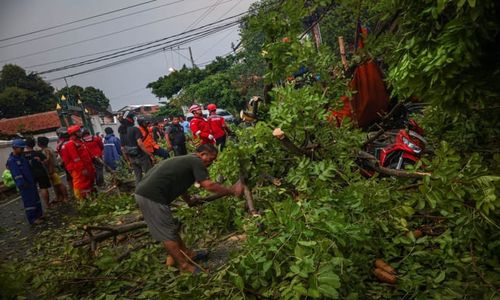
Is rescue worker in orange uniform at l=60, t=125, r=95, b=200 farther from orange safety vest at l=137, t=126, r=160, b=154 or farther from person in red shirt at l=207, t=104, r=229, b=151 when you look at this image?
person in red shirt at l=207, t=104, r=229, b=151

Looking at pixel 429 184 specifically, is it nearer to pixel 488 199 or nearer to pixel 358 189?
pixel 488 199

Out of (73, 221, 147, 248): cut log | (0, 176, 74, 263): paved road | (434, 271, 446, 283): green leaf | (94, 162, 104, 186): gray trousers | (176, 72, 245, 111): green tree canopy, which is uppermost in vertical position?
(176, 72, 245, 111): green tree canopy

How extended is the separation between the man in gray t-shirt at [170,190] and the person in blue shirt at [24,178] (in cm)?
465

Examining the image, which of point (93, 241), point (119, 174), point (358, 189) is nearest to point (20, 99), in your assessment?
point (119, 174)

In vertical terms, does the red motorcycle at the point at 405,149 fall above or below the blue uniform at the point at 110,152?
below

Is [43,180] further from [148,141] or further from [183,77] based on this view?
[183,77]

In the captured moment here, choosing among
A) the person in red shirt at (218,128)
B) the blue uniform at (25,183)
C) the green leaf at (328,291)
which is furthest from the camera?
the person in red shirt at (218,128)

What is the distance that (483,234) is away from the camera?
2199mm

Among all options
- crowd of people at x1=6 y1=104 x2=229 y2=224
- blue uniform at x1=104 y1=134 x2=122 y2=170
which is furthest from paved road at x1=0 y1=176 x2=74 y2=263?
blue uniform at x1=104 y1=134 x2=122 y2=170

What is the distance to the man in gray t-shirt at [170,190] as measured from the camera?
3.31 metres

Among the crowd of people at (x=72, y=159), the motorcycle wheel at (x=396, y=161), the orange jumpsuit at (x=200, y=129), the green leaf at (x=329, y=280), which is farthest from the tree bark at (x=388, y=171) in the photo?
the orange jumpsuit at (x=200, y=129)

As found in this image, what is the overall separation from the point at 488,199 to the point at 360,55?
2423 millimetres

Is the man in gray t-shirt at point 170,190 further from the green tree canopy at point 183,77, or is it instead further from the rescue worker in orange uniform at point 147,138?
the green tree canopy at point 183,77

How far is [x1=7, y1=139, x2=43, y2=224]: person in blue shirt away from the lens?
655 cm
